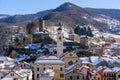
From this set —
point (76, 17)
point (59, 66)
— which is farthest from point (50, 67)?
point (76, 17)

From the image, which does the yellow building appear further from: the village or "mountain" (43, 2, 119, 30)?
"mountain" (43, 2, 119, 30)

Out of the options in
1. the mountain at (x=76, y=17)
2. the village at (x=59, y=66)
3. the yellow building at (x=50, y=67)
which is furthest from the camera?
the mountain at (x=76, y=17)

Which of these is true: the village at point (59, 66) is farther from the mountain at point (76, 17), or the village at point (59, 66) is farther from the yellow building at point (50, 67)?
the mountain at point (76, 17)

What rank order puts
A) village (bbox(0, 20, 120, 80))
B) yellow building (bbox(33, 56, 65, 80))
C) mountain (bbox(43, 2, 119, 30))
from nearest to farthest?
village (bbox(0, 20, 120, 80)) < yellow building (bbox(33, 56, 65, 80)) < mountain (bbox(43, 2, 119, 30))

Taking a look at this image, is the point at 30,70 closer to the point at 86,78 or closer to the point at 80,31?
the point at 86,78

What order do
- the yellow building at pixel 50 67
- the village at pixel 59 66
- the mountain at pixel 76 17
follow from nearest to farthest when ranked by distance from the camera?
1. the village at pixel 59 66
2. the yellow building at pixel 50 67
3. the mountain at pixel 76 17

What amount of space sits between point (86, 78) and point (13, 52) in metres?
23.1

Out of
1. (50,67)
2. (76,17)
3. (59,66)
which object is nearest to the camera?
(59,66)

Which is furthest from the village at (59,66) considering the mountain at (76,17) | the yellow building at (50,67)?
the mountain at (76,17)

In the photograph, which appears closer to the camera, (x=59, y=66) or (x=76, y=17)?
(x=59, y=66)

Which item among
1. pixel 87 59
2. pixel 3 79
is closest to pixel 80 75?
pixel 3 79

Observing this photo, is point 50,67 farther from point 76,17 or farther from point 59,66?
point 76,17

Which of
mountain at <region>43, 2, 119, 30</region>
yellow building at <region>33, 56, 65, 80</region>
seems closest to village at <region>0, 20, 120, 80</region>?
yellow building at <region>33, 56, 65, 80</region>

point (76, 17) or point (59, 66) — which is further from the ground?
point (76, 17)
